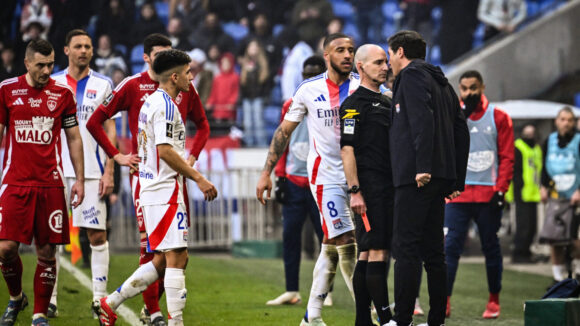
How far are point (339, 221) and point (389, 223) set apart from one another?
1.55 feet

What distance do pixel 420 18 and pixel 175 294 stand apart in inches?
702

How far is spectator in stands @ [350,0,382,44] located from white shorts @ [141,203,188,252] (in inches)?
683

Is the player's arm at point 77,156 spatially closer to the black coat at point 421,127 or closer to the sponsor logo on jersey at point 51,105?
the sponsor logo on jersey at point 51,105

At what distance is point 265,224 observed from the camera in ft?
58.4

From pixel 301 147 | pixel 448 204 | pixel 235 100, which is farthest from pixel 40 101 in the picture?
pixel 235 100

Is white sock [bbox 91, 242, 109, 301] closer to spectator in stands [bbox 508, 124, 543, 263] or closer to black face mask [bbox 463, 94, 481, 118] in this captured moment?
black face mask [bbox 463, 94, 481, 118]

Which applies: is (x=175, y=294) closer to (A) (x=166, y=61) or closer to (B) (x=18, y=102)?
(A) (x=166, y=61)

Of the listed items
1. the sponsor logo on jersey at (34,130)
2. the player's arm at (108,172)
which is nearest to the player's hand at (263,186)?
the player's arm at (108,172)

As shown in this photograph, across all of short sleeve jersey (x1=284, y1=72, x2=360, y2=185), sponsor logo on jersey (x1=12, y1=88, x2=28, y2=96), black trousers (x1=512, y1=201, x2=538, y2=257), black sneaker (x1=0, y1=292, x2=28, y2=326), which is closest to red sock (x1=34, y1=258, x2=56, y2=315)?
black sneaker (x1=0, y1=292, x2=28, y2=326)

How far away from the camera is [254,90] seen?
2145 centimetres

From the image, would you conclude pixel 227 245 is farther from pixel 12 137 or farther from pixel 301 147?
pixel 12 137

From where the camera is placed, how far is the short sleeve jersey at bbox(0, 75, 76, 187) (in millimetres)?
7172

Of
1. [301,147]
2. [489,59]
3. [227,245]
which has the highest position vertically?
[489,59]

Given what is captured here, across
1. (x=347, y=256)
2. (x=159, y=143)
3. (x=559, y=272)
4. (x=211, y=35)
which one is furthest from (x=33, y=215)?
(x=211, y=35)
